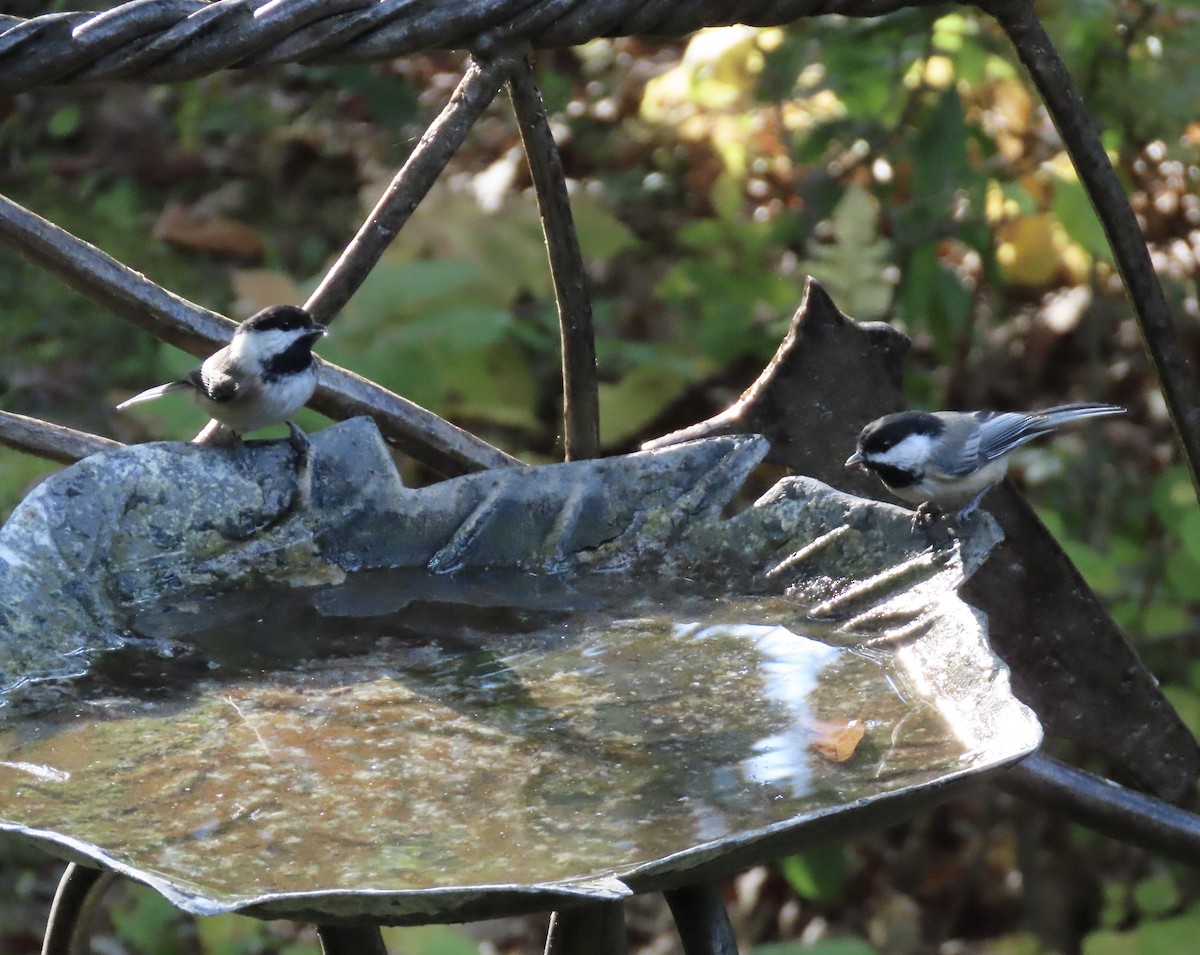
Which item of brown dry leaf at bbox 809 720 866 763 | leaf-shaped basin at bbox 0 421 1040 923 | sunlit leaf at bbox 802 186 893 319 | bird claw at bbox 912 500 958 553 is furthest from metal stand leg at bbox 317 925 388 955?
sunlit leaf at bbox 802 186 893 319

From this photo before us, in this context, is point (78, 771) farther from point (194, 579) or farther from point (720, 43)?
point (720, 43)

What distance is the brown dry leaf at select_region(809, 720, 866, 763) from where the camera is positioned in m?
1.61

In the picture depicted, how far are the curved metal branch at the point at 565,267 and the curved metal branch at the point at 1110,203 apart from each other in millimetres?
705

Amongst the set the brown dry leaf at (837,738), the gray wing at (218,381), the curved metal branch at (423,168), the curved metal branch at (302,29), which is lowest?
the brown dry leaf at (837,738)

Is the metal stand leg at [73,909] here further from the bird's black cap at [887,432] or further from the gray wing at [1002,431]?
the gray wing at [1002,431]

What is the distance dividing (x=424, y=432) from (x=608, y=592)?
0.45 meters

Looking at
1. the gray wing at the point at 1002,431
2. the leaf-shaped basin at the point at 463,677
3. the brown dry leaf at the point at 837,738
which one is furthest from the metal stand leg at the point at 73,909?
the gray wing at the point at 1002,431

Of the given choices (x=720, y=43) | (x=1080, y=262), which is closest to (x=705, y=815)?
(x=720, y=43)

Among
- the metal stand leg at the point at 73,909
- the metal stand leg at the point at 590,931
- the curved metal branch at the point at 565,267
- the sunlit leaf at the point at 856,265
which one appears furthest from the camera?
the sunlit leaf at the point at 856,265

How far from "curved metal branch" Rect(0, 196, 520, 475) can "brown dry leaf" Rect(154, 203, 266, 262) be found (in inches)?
157

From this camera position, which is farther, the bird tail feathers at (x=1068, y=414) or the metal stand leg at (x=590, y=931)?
the bird tail feathers at (x=1068, y=414)

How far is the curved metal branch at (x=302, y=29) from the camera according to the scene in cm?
178

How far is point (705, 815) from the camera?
4.89ft

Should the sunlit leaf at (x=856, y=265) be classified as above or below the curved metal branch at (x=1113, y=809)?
above
